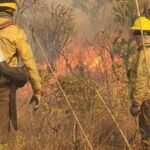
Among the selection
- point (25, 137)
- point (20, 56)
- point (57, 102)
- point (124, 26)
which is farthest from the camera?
point (124, 26)

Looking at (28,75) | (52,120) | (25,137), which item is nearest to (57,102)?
(52,120)

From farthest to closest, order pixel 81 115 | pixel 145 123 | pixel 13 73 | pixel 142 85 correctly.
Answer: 1. pixel 81 115
2. pixel 145 123
3. pixel 142 85
4. pixel 13 73

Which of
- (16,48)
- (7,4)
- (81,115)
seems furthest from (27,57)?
(81,115)

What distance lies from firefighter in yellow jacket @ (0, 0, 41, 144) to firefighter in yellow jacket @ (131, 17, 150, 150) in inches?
40.3

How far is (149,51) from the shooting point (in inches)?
208

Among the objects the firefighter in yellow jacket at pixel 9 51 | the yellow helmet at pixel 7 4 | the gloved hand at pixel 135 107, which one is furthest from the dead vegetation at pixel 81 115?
the yellow helmet at pixel 7 4

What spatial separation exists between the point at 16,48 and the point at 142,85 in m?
1.27

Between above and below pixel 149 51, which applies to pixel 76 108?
below

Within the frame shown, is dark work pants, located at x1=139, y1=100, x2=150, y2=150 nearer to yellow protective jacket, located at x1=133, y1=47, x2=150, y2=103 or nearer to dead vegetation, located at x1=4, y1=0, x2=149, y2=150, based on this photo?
yellow protective jacket, located at x1=133, y1=47, x2=150, y2=103

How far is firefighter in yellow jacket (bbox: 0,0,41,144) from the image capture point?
4566 millimetres

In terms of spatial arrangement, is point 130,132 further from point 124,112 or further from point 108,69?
point 108,69

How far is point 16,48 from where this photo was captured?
4.62m

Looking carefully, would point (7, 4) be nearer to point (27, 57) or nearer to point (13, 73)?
point (27, 57)

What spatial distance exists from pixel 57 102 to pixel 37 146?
0.87 meters
